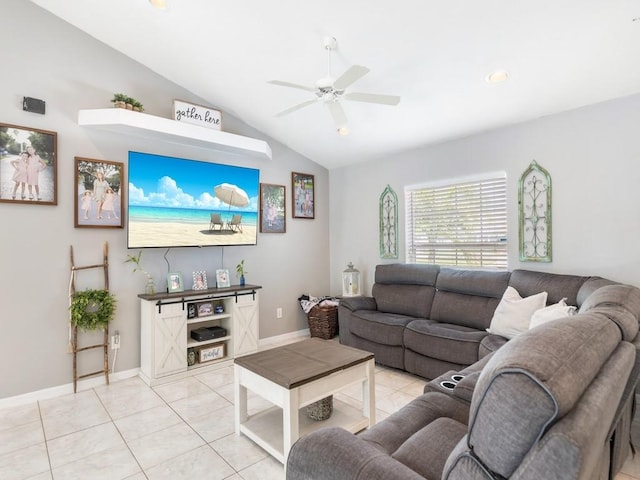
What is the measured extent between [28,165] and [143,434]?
238 centimetres

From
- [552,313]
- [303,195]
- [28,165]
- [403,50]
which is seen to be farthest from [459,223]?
[28,165]

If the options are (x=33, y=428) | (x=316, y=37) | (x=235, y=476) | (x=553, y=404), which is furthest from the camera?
(x=316, y=37)

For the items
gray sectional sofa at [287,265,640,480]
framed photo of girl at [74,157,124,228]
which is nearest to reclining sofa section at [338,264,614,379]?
gray sectional sofa at [287,265,640,480]

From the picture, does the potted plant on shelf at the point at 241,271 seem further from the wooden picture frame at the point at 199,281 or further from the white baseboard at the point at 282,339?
the white baseboard at the point at 282,339

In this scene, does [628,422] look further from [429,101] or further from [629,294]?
[429,101]

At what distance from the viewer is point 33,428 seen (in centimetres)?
255

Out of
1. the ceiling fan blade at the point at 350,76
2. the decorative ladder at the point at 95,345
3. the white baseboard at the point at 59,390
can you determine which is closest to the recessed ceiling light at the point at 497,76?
the ceiling fan blade at the point at 350,76

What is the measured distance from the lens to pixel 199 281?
3863 millimetres

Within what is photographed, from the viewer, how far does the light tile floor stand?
206 cm

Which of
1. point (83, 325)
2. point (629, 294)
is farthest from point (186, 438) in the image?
point (629, 294)

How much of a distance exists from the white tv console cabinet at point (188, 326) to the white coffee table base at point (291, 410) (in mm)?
1253

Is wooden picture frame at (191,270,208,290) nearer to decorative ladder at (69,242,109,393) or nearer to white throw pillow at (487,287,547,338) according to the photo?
decorative ladder at (69,242,109,393)

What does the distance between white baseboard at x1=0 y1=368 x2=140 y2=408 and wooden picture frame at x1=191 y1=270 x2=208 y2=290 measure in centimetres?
98

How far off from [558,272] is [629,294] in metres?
1.39
